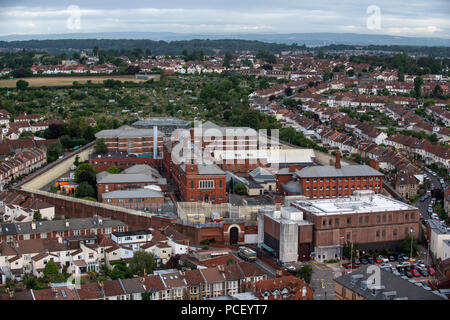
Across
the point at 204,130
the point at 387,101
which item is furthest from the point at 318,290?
the point at 387,101

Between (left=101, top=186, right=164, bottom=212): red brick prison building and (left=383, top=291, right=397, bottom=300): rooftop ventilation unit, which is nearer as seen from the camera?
(left=383, top=291, right=397, bottom=300): rooftop ventilation unit

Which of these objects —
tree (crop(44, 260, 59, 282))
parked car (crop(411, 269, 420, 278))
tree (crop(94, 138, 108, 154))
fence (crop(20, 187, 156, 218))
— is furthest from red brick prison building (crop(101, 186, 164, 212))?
parked car (crop(411, 269, 420, 278))

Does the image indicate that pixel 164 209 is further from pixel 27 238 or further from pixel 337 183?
pixel 337 183

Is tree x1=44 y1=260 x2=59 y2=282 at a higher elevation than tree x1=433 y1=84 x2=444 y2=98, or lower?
lower

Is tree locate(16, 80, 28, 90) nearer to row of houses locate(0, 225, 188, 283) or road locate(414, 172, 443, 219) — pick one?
road locate(414, 172, 443, 219)

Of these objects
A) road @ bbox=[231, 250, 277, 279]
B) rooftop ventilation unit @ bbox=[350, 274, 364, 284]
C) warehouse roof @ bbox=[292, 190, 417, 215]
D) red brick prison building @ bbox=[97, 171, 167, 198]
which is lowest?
road @ bbox=[231, 250, 277, 279]

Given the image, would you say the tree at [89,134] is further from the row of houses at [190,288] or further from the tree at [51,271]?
the row of houses at [190,288]
